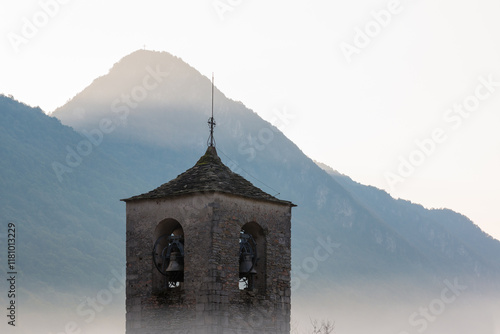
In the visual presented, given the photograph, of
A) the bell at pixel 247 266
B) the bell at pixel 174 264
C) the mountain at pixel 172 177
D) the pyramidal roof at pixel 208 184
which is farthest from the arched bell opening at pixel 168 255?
the mountain at pixel 172 177

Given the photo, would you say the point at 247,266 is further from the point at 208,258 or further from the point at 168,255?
the point at 168,255

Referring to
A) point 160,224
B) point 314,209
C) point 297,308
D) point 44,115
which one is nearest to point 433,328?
point 297,308

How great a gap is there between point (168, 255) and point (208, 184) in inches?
72.7

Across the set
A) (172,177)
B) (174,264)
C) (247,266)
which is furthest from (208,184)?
(172,177)

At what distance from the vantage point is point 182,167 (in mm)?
140500

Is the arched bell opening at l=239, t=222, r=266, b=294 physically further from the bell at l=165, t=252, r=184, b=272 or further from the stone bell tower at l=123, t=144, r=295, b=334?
the bell at l=165, t=252, r=184, b=272

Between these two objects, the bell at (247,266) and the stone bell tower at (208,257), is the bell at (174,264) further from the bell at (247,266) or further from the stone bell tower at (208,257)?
the bell at (247,266)

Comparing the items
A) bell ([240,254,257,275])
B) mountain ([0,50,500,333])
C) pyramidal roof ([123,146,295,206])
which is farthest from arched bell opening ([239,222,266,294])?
mountain ([0,50,500,333])

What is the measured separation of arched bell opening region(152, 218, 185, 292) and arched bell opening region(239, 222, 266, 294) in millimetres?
1424

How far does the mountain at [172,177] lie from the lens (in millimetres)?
117812

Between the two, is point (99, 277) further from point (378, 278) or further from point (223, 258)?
point (223, 258)

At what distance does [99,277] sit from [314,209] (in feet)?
158

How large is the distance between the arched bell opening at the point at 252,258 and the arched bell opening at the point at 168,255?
Result: 4.67ft

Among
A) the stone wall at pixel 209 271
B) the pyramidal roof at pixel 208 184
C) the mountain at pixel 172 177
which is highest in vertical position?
the mountain at pixel 172 177
